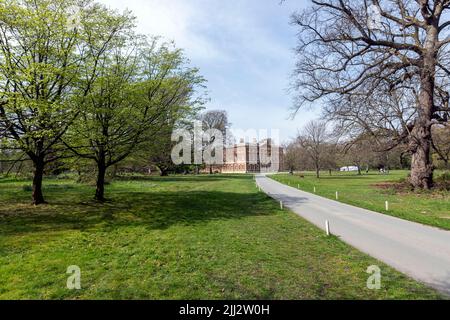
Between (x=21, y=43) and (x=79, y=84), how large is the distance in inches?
105

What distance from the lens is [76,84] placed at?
12.7 meters

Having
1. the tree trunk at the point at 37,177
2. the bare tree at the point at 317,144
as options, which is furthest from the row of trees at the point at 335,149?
the tree trunk at the point at 37,177

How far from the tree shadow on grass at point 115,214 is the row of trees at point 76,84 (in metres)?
1.69

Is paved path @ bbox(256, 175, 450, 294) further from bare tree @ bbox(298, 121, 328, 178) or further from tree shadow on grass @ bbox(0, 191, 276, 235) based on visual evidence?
bare tree @ bbox(298, 121, 328, 178)

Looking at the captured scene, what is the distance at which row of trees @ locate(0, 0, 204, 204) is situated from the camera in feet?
37.2

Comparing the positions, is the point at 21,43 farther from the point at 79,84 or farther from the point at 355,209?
the point at 355,209

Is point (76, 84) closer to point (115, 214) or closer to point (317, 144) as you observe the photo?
point (115, 214)

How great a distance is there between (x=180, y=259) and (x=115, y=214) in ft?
22.9

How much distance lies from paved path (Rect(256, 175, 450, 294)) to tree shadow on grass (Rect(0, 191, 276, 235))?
3.91 metres

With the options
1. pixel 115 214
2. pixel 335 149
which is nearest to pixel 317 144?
pixel 335 149

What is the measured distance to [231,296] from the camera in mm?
4730

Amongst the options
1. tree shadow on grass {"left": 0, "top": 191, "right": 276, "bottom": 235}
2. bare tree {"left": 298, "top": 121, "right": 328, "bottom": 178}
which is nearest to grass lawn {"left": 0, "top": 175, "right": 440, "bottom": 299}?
tree shadow on grass {"left": 0, "top": 191, "right": 276, "bottom": 235}

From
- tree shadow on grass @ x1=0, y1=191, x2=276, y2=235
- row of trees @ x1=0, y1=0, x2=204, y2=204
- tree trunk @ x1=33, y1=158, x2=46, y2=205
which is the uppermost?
row of trees @ x1=0, y1=0, x2=204, y2=204
